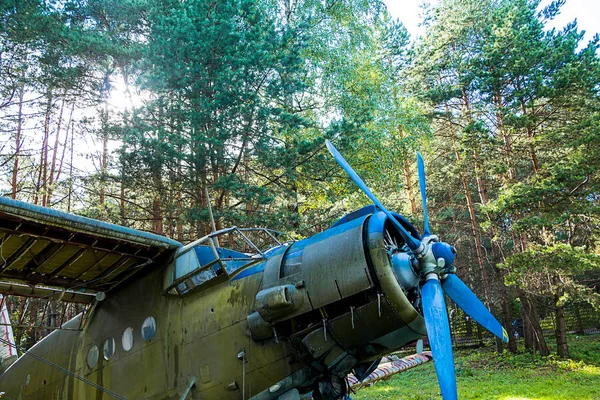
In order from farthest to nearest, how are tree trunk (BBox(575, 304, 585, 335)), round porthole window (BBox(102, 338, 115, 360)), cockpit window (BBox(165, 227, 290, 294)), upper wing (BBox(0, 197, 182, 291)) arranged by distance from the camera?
tree trunk (BBox(575, 304, 585, 335)), round porthole window (BBox(102, 338, 115, 360)), cockpit window (BBox(165, 227, 290, 294)), upper wing (BBox(0, 197, 182, 291))

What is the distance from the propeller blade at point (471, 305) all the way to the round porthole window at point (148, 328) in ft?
13.0

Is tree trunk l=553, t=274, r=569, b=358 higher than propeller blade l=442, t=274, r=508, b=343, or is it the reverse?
propeller blade l=442, t=274, r=508, b=343

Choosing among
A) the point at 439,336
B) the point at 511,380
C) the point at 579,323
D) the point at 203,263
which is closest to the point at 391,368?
the point at 439,336

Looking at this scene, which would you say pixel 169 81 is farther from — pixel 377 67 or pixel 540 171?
pixel 540 171

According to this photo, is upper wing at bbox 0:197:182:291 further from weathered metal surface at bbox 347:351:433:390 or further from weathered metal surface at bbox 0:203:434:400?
weathered metal surface at bbox 347:351:433:390

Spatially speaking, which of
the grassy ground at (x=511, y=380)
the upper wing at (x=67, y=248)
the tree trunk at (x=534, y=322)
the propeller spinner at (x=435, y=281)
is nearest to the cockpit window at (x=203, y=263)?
the upper wing at (x=67, y=248)

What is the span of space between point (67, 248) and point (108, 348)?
1.63 meters

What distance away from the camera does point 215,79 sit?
41.8 feet

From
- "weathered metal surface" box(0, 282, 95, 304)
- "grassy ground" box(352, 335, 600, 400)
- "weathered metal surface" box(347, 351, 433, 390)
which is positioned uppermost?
Result: "weathered metal surface" box(0, 282, 95, 304)

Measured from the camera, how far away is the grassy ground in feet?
40.7

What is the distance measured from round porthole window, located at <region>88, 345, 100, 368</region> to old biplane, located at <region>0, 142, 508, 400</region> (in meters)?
0.02

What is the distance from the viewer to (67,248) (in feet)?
20.8

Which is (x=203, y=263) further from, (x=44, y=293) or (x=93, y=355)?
(x=44, y=293)

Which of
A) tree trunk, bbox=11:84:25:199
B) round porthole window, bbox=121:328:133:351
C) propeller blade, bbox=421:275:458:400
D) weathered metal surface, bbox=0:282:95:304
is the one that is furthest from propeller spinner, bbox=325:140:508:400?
tree trunk, bbox=11:84:25:199
